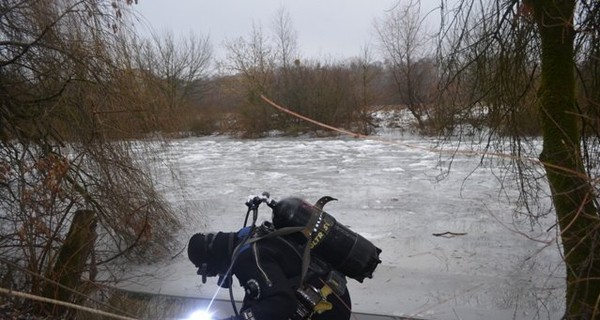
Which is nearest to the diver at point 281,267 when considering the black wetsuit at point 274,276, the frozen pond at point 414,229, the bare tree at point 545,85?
the black wetsuit at point 274,276

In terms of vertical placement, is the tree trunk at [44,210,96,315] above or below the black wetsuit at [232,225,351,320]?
below

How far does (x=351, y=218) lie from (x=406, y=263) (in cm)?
199

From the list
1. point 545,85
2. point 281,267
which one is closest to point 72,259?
point 281,267

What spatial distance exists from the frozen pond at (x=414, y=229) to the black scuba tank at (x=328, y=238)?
1.87 feet

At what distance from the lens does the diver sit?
2.40 m

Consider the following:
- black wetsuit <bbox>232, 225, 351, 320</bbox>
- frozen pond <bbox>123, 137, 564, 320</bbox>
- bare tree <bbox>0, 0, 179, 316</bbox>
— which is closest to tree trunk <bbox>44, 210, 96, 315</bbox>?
bare tree <bbox>0, 0, 179, 316</bbox>

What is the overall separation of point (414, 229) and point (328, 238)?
16.1ft

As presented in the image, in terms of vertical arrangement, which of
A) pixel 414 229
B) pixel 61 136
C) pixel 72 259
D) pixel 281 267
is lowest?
pixel 414 229

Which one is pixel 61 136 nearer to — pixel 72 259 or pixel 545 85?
pixel 72 259

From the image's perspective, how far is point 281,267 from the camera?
8.41 feet

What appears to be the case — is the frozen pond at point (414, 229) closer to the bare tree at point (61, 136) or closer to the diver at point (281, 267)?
the diver at point (281, 267)

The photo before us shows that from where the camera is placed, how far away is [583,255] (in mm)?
3488

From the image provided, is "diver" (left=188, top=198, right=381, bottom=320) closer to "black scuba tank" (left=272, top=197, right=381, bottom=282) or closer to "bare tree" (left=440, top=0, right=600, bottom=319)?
"black scuba tank" (left=272, top=197, right=381, bottom=282)

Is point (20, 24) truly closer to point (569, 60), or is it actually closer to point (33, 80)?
point (33, 80)
